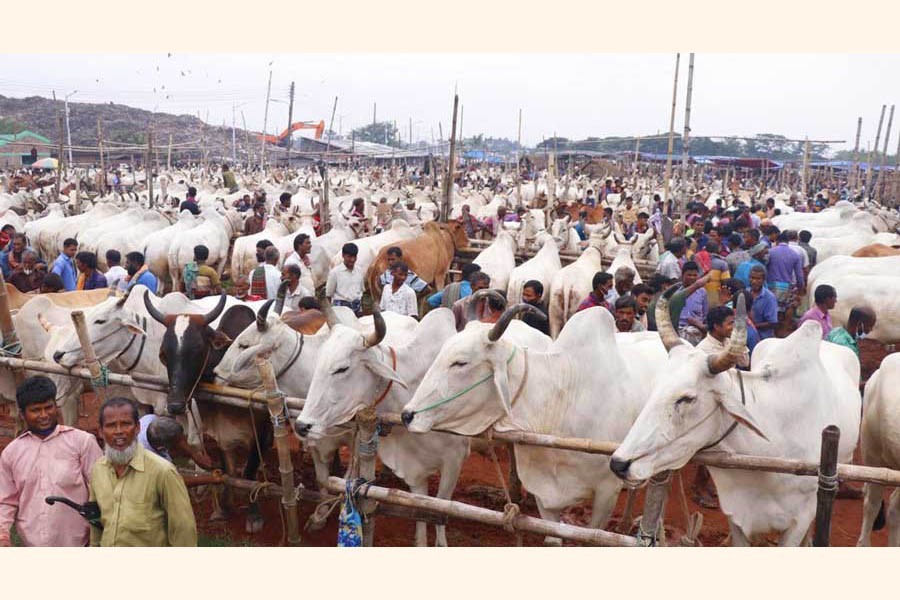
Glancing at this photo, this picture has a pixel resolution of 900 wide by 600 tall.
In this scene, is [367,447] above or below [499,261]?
below

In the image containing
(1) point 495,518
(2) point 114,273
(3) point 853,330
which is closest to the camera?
(1) point 495,518

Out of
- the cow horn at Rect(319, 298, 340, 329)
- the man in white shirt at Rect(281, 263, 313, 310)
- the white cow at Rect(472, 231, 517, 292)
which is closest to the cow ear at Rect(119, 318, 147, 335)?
the man in white shirt at Rect(281, 263, 313, 310)

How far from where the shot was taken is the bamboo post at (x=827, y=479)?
358 cm

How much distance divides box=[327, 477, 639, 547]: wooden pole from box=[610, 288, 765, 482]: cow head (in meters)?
0.44

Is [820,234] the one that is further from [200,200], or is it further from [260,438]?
[200,200]

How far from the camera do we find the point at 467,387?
4871 mm

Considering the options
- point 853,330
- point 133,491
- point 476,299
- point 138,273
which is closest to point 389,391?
point 476,299

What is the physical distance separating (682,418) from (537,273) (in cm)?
711

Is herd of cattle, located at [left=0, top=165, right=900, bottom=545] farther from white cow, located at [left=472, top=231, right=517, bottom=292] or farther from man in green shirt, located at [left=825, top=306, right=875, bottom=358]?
white cow, located at [left=472, top=231, right=517, bottom=292]

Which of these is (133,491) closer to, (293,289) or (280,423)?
(280,423)

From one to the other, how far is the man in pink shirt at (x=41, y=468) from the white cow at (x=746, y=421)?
2634 millimetres

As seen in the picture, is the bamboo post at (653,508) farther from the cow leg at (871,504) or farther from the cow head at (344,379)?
the cow leg at (871,504)

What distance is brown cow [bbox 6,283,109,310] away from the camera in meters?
7.80

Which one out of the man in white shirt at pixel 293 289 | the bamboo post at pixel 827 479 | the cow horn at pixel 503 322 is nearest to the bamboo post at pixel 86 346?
Answer: the man in white shirt at pixel 293 289
